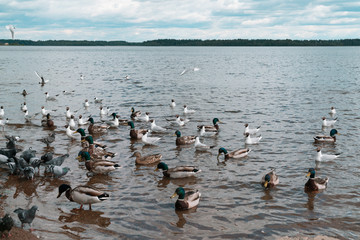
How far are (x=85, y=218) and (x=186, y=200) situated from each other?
2.91 meters

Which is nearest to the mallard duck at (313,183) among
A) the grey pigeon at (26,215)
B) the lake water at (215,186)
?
the lake water at (215,186)

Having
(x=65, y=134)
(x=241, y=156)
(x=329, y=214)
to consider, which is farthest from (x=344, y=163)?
(x=65, y=134)

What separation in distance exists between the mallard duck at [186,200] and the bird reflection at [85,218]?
82.7 inches

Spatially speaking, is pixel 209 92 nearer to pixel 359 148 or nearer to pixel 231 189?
pixel 359 148

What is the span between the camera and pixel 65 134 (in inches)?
789

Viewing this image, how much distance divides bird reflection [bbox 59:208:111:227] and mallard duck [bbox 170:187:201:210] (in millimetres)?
2101

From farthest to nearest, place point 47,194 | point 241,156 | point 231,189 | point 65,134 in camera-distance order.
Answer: point 65,134 < point 241,156 < point 231,189 < point 47,194

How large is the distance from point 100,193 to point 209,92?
27473 mm

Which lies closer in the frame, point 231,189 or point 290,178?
point 231,189

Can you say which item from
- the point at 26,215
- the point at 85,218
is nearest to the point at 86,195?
the point at 85,218

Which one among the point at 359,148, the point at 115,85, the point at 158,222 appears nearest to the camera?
the point at 158,222

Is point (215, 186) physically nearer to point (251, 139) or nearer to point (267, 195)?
point (267, 195)

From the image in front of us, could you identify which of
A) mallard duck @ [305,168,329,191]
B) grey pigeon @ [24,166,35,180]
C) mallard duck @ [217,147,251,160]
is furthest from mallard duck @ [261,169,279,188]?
grey pigeon @ [24,166,35,180]

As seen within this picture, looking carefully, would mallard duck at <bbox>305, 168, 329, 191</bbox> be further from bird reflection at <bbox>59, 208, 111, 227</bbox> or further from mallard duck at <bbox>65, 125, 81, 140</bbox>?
mallard duck at <bbox>65, 125, 81, 140</bbox>
